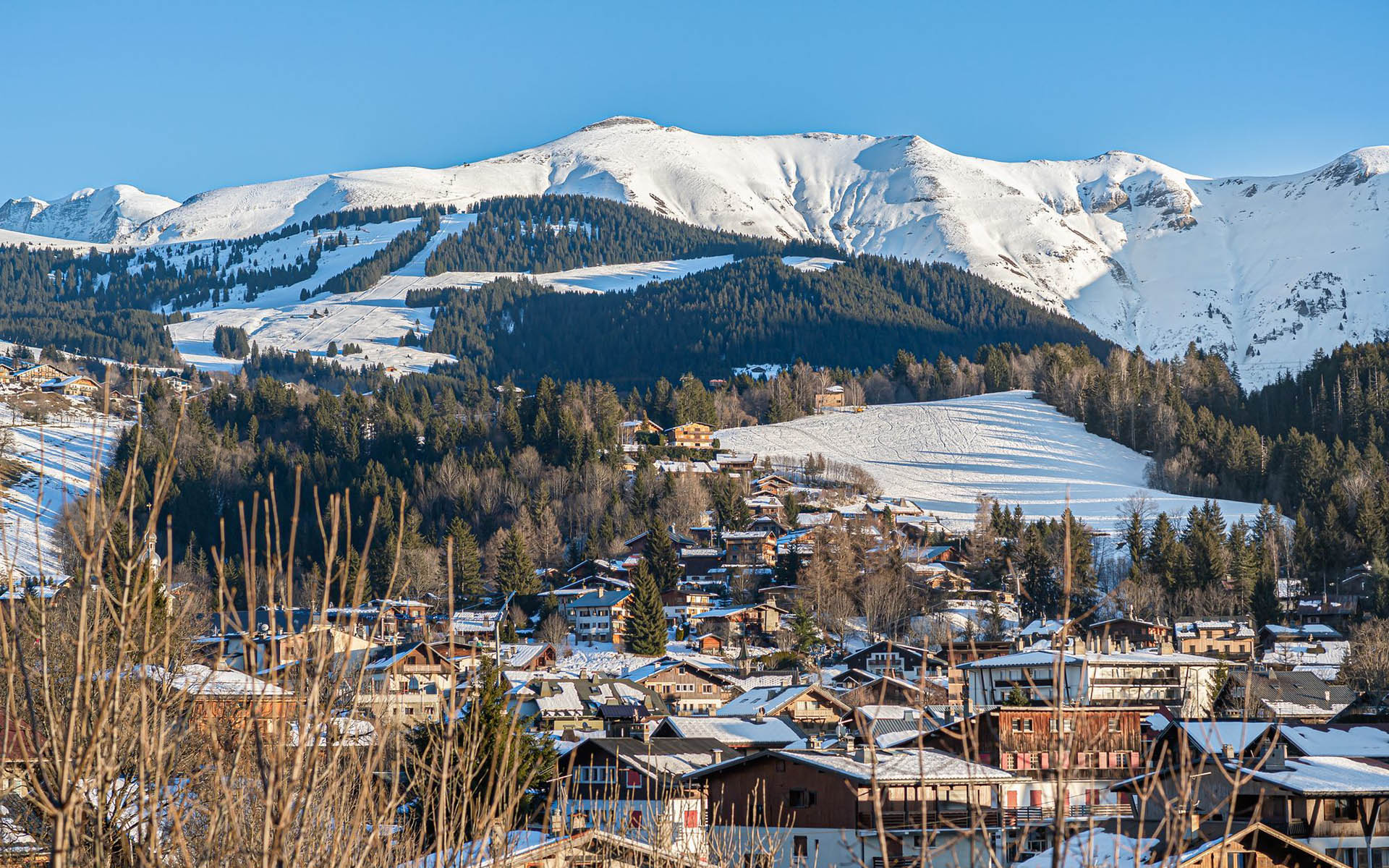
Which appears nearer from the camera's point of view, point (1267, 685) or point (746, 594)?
point (1267, 685)

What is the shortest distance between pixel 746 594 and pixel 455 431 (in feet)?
130

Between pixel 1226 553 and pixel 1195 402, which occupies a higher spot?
pixel 1195 402

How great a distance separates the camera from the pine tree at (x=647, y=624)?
238 ft

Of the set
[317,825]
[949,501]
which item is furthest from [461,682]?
[949,501]

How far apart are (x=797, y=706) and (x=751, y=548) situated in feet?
139

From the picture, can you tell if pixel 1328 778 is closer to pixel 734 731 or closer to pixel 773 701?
pixel 734 731

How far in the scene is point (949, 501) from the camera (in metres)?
110

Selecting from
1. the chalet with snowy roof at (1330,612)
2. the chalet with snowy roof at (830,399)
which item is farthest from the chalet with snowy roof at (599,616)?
the chalet with snowy roof at (830,399)

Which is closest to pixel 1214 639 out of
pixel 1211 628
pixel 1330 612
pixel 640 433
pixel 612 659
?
pixel 1211 628

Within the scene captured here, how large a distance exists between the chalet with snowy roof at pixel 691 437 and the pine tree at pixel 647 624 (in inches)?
1809

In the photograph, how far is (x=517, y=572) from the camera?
83.4m

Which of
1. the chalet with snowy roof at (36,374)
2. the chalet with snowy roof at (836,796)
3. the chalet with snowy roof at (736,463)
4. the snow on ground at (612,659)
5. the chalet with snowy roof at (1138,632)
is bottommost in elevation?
the snow on ground at (612,659)

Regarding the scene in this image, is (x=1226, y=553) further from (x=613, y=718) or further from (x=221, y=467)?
(x=221, y=467)

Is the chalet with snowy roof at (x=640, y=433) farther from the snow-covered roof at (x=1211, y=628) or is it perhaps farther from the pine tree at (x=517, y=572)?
the snow-covered roof at (x=1211, y=628)
